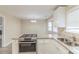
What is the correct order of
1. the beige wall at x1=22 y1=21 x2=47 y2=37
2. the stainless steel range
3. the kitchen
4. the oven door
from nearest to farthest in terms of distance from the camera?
the kitchen → the stainless steel range → the oven door → the beige wall at x1=22 y1=21 x2=47 y2=37

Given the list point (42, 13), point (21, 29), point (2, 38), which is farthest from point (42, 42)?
point (2, 38)

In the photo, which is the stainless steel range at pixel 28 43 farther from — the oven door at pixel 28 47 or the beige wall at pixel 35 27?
the beige wall at pixel 35 27

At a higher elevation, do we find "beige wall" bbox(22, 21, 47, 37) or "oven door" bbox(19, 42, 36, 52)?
"beige wall" bbox(22, 21, 47, 37)

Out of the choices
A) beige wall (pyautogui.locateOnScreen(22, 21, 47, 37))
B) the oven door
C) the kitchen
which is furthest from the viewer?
beige wall (pyautogui.locateOnScreen(22, 21, 47, 37))

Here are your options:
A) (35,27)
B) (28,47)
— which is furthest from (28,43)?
(35,27)

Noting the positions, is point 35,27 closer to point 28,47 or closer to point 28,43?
point 28,43

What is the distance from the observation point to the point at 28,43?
394cm

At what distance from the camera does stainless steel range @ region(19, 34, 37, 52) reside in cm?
372

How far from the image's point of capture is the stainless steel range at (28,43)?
372 centimetres

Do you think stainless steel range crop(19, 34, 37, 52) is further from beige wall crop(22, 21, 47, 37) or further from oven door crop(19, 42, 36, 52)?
beige wall crop(22, 21, 47, 37)

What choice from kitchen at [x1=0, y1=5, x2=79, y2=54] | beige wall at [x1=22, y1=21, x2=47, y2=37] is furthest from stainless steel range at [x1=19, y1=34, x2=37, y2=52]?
beige wall at [x1=22, y1=21, x2=47, y2=37]
